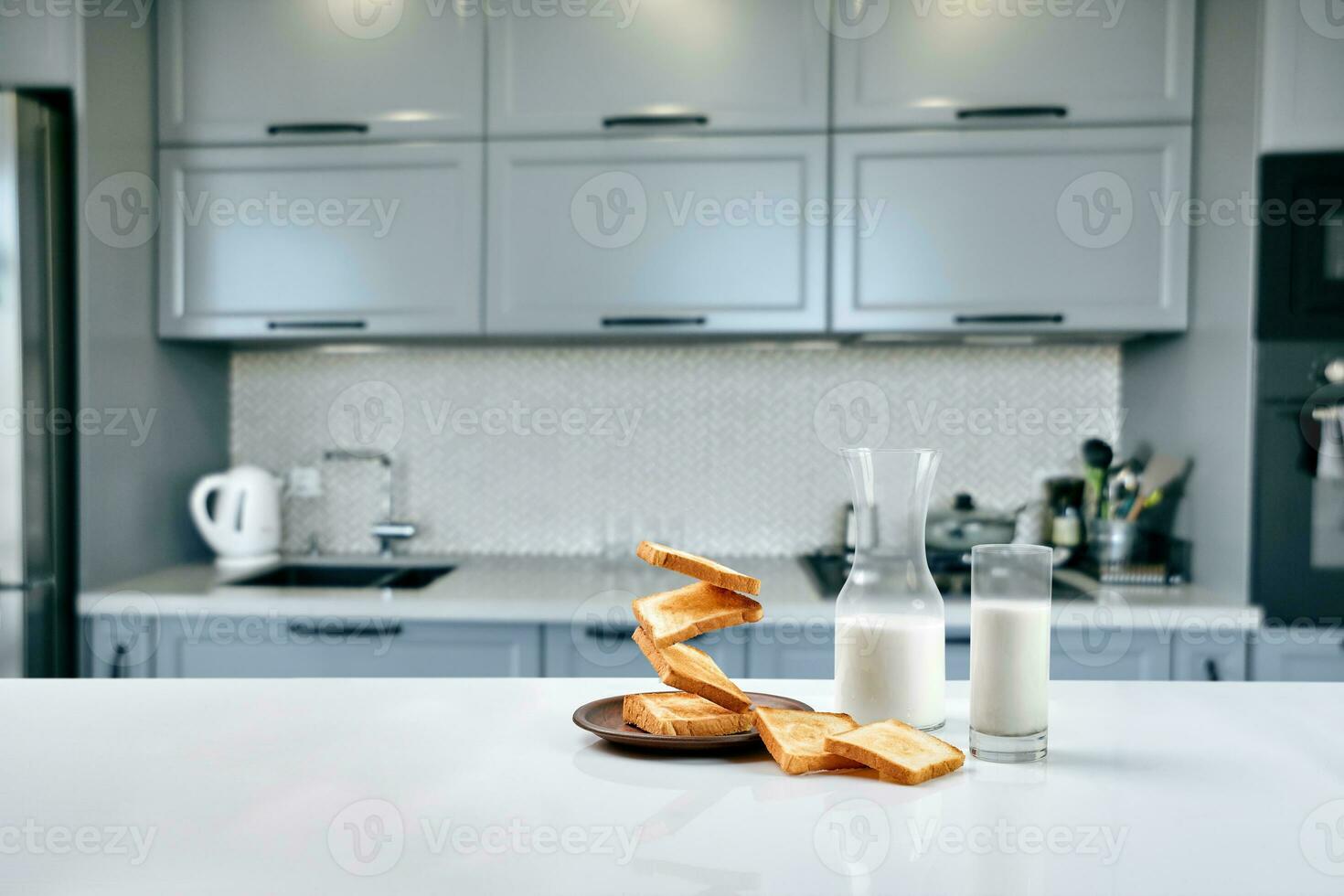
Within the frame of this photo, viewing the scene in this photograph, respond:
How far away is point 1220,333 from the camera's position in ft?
6.91

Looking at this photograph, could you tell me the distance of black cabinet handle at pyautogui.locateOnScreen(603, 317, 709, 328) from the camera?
2348 millimetres

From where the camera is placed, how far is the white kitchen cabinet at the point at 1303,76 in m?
2.01

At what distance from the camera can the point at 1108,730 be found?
94cm

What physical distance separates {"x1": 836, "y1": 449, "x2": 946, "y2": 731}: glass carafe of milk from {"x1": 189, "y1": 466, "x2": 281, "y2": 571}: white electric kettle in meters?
2.08

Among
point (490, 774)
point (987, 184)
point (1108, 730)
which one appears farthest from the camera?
point (987, 184)

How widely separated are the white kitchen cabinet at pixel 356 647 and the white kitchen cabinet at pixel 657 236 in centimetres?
73

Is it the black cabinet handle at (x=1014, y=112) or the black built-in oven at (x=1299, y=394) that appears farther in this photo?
the black cabinet handle at (x=1014, y=112)

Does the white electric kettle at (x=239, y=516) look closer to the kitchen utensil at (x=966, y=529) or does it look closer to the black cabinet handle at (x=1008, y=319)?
the kitchen utensil at (x=966, y=529)

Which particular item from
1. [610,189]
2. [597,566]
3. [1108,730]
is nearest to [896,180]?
[610,189]

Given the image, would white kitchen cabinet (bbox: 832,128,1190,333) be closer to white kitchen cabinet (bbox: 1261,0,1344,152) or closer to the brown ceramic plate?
white kitchen cabinet (bbox: 1261,0,1344,152)

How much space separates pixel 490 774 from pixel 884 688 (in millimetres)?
354

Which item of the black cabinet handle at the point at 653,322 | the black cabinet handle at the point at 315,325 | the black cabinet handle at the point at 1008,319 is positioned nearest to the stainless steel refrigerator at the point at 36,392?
the black cabinet handle at the point at 315,325

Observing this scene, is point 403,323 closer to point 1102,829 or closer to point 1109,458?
point 1109,458

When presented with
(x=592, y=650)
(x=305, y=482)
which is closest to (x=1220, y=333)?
(x=592, y=650)
